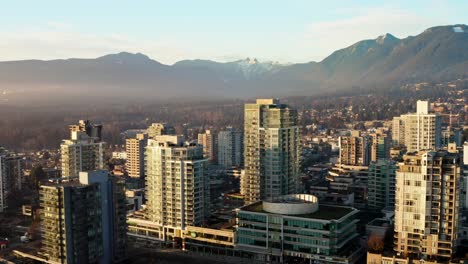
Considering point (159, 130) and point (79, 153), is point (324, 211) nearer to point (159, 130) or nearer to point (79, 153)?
point (79, 153)

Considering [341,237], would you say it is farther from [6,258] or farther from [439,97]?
[439,97]

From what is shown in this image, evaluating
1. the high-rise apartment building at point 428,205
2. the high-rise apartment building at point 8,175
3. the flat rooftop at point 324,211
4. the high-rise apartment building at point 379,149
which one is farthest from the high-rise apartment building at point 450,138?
the high-rise apartment building at point 8,175

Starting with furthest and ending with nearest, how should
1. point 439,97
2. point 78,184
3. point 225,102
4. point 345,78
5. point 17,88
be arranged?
point 345,78
point 439,97
point 225,102
point 17,88
point 78,184

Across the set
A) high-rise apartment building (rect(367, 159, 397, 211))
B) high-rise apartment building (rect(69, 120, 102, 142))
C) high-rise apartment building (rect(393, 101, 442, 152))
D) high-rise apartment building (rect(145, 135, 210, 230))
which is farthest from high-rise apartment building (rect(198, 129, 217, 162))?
high-rise apartment building (rect(145, 135, 210, 230))

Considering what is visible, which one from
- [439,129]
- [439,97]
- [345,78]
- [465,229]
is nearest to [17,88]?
[465,229]

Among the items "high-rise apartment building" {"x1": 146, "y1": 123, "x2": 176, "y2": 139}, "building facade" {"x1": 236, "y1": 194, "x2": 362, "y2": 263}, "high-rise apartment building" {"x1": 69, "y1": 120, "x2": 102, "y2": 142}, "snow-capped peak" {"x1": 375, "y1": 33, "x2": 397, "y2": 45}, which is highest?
"snow-capped peak" {"x1": 375, "y1": 33, "x2": 397, "y2": 45}

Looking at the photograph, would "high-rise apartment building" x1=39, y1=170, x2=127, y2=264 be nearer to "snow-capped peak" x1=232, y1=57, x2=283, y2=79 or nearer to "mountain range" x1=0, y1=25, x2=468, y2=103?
"mountain range" x1=0, y1=25, x2=468, y2=103

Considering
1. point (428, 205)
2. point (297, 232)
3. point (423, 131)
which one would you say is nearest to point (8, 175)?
point (297, 232)
